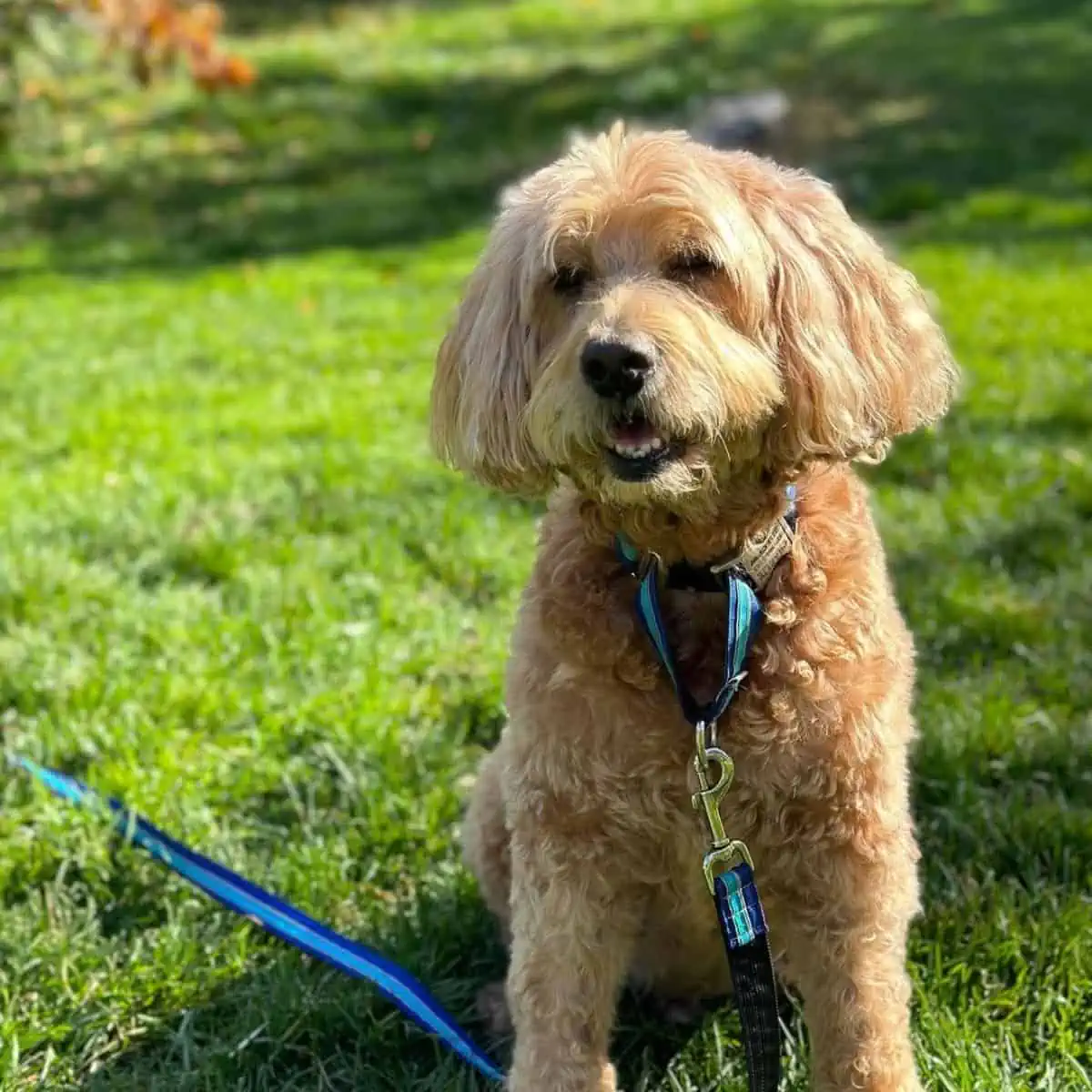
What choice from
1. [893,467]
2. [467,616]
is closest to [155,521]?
[467,616]

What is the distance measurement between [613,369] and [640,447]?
148mm

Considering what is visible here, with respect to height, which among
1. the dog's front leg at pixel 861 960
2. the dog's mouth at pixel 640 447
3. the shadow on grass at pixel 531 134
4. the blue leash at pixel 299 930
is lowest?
the shadow on grass at pixel 531 134

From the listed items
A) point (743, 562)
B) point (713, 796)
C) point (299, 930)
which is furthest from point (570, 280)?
point (299, 930)

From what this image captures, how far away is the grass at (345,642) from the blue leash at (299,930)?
0.07 m

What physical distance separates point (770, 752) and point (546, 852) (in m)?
0.46

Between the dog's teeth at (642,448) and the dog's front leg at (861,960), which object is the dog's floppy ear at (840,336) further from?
the dog's front leg at (861,960)

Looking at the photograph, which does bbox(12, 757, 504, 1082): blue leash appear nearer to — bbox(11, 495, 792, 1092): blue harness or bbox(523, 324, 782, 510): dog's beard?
bbox(11, 495, 792, 1092): blue harness

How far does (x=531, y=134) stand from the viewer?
42.8ft

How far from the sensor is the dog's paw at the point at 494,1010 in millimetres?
2740

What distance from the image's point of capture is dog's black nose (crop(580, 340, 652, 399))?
2.07 meters

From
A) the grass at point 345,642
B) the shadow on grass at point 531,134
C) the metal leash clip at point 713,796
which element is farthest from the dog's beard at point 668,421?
the shadow on grass at point 531,134

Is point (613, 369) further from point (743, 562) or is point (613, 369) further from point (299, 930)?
point (299, 930)

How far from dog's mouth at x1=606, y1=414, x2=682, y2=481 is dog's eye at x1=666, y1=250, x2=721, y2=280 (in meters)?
0.31

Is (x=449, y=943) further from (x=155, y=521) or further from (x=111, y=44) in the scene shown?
(x=111, y=44)
